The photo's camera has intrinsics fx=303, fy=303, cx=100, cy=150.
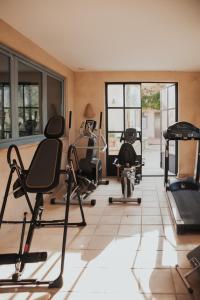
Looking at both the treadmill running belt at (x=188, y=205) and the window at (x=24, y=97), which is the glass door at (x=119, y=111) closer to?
the window at (x=24, y=97)

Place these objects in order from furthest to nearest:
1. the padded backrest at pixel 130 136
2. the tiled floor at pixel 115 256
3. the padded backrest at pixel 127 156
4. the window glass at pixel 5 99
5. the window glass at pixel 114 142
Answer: the window glass at pixel 114 142 → the padded backrest at pixel 130 136 → the padded backrest at pixel 127 156 → the window glass at pixel 5 99 → the tiled floor at pixel 115 256

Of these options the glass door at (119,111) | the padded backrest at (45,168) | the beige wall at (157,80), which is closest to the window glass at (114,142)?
the glass door at (119,111)

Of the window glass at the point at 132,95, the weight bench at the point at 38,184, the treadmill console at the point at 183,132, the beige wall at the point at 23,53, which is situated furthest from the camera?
the window glass at the point at 132,95

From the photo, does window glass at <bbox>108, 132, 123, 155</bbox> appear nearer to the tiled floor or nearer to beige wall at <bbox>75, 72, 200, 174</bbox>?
beige wall at <bbox>75, 72, 200, 174</bbox>

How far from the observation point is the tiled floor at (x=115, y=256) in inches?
99.0

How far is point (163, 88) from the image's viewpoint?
8.34 m

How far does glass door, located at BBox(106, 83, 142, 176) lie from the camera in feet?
25.0

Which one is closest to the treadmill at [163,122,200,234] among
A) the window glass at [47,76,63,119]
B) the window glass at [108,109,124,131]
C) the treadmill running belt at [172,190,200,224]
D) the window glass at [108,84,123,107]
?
the treadmill running belt at [172,190,200,224]

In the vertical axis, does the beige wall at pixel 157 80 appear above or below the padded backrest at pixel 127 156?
above

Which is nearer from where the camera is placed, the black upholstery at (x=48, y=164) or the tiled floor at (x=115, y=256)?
the tiled floor at (x=115, y=256)

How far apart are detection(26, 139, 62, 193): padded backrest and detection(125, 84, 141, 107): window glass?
4.94m

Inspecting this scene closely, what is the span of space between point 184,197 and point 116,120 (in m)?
3.19

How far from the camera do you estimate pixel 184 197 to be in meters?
5.12

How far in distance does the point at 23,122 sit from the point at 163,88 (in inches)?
189
